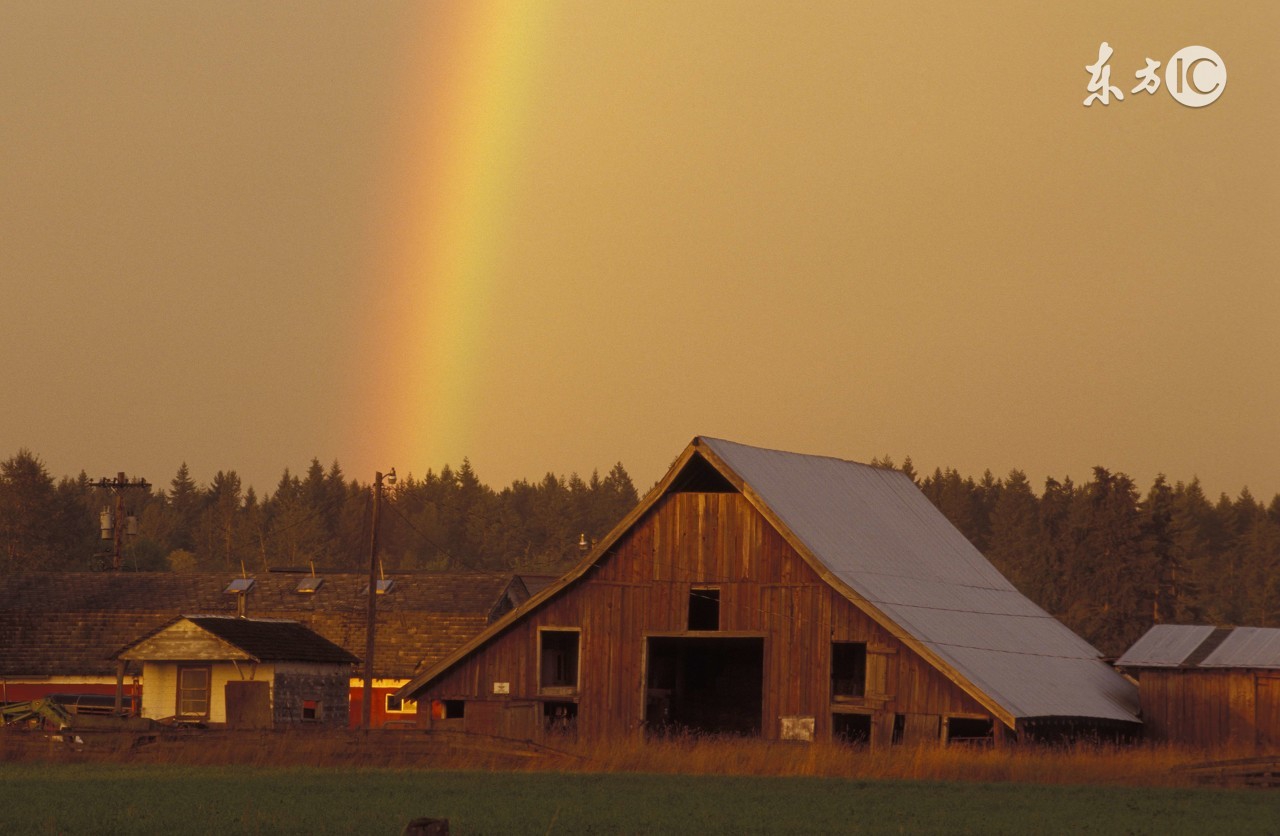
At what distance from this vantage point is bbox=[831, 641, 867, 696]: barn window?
175 feet

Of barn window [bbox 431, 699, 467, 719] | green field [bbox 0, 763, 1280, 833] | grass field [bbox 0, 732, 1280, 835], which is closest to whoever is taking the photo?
green field [bbox 0, 763, 1280, 833]

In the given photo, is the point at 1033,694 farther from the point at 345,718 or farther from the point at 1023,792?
the point at 345,718

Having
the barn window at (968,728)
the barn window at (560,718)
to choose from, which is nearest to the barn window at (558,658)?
the barn window at (560,718)

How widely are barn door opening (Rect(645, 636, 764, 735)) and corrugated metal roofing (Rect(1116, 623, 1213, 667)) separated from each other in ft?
34.5

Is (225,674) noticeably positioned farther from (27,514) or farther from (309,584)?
(27,514)

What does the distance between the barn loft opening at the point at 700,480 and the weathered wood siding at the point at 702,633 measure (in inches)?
33.8

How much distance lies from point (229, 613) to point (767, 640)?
117 feet

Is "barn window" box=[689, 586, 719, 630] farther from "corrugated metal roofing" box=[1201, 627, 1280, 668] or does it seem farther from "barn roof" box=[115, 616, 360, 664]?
"barn roof" box=[115, 616, 360, 664]

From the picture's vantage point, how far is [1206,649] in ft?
174

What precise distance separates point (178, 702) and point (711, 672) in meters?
16.4

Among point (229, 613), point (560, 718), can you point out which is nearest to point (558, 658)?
point (560, 718)

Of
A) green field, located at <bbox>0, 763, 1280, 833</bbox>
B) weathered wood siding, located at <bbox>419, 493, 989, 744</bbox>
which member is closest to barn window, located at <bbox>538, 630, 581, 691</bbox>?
weathered wood siding, located at <bbox>419, 493, 989, 744</bbox>

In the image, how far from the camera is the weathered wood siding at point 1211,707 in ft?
165

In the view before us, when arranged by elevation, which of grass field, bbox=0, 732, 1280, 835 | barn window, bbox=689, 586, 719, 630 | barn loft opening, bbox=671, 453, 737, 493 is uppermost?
barn loft opening, bbox=671, 453, 737, 493
